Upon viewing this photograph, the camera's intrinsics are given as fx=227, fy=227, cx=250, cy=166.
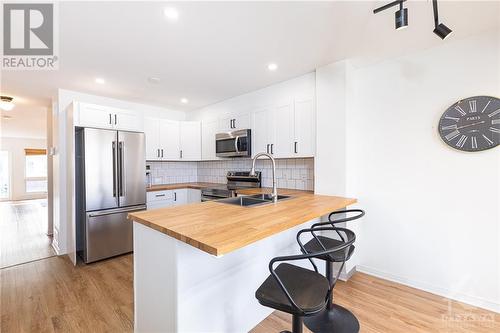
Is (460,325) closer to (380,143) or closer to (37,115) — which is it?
(380,143)

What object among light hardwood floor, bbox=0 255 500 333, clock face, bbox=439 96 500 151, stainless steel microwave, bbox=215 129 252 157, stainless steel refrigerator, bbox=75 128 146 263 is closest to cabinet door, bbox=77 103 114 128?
stainless steel refrigerator, bbox=75 128 146 263

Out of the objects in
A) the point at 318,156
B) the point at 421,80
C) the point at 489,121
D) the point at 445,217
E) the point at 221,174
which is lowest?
the point at 445,217

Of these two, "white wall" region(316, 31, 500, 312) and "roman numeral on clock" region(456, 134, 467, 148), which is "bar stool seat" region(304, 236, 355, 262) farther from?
"roman numeral on clock" region(456, 134, 467, 148)

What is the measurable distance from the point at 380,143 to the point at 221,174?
284 cm

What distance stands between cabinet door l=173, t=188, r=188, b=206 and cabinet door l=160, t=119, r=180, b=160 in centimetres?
65

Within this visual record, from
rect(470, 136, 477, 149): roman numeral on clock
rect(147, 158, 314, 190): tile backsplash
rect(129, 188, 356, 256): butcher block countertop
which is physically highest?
rect(470, 136, 477, 149): roman numeral on clock

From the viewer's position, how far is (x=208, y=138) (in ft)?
14.1

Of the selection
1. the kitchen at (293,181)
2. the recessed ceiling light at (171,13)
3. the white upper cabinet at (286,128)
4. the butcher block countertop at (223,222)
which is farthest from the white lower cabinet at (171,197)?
the recessed ceiling light at (171,13)

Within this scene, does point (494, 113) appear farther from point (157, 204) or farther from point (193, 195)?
point (157, 204)

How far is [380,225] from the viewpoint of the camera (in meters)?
2.60

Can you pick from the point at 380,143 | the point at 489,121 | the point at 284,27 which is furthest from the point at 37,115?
the point at 489,121

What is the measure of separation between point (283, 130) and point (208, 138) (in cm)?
172

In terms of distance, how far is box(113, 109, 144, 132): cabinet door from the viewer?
335 centimetres

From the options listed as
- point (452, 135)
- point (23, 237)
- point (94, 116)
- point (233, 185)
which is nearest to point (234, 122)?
point (233, 185)
